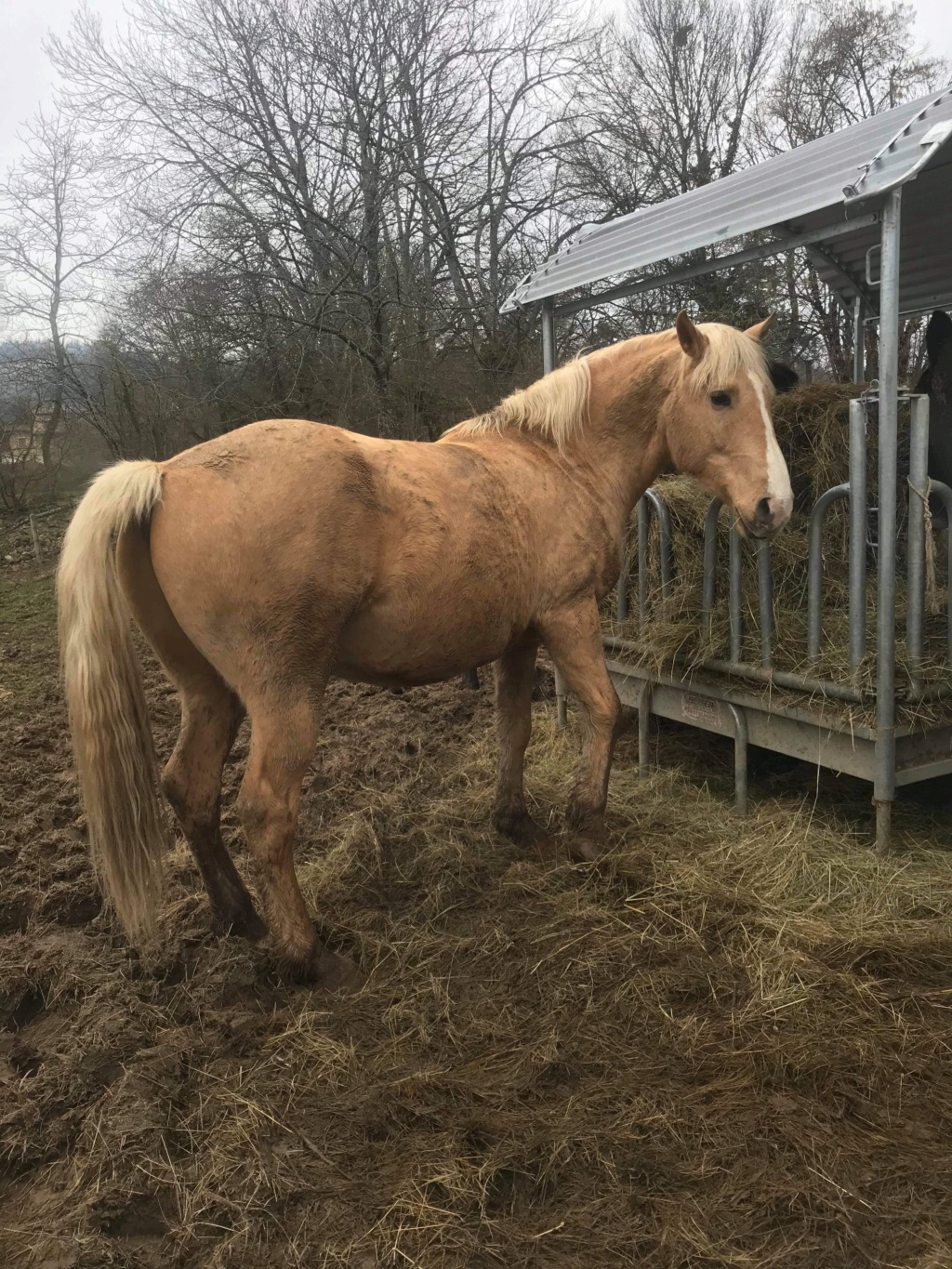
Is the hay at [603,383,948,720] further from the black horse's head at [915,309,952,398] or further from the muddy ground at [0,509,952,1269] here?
the muddy ground at [0,509,952,1269]

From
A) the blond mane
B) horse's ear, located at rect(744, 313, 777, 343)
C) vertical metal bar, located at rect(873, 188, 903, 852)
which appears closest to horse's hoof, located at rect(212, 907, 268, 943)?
the blond mane

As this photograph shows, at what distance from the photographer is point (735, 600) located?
11.7 feet

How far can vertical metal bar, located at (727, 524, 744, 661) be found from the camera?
350 centimetres

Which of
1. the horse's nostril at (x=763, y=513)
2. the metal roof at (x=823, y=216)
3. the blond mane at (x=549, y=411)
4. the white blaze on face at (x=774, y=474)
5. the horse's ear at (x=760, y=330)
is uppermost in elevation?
the metal roof at (x=823, y=216)

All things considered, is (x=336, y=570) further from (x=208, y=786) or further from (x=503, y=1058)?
(x=503, y=1058)

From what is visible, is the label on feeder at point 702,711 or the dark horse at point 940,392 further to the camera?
the dark horse at point 940,392

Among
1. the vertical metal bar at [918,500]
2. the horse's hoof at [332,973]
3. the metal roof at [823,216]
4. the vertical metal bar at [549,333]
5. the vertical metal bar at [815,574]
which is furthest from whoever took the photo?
the vertical metal bar at [549,333]

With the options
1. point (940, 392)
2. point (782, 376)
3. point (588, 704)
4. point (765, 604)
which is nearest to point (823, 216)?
point (940, 392)

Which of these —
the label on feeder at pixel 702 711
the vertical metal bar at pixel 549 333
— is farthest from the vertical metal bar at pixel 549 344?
the label on feeder at pixel 702 711

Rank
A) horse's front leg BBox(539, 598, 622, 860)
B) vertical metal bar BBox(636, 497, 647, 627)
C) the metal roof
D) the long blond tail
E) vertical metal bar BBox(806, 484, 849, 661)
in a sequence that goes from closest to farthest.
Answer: the long blond tail < the metal roof < horse's front leg BBox(539, 598, 622, 860) < vertical metal bar BBox(806, 484, 849, 661) < vertical metal bar BBox(636, 497, 647, 627)

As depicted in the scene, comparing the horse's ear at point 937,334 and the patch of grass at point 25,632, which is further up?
the horse's ear at point 937,334

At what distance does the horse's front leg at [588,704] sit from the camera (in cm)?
307

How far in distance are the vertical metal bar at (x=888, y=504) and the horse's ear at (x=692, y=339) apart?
0.60 meters

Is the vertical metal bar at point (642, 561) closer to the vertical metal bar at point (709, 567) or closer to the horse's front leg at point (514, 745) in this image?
the vertical metal bar at point (709, 567)
